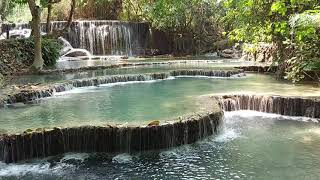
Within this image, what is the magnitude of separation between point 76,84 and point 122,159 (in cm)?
651

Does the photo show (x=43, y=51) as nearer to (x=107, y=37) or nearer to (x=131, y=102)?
(x=107, y=37)

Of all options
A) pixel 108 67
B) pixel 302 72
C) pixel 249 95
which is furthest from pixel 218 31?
pixel 249 95

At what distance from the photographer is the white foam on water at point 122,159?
740cm

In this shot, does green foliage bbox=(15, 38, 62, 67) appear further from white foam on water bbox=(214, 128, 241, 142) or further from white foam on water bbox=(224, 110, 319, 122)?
white foam on water bbox=(214, 128, 241, 142)

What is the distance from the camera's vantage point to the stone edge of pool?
24.5ft

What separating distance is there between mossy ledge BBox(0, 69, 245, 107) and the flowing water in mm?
4005

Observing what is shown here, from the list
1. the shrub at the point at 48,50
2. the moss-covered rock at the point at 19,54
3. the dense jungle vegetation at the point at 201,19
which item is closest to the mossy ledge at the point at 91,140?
the dense jungle vegetation at the point at 201,19

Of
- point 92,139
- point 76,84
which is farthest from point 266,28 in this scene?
point 92,139

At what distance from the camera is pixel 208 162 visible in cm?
735

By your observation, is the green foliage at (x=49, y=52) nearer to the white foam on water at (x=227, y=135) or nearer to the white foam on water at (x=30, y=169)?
the white foam on water at (x=227, y=135)

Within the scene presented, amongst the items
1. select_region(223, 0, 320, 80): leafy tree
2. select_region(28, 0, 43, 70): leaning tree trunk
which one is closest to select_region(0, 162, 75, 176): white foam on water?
select_region(223, 0, 320, 80): leafy tree

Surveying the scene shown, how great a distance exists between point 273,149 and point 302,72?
19.8ft

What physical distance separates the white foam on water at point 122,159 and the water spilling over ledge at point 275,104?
385cm

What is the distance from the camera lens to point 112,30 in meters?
27.5
